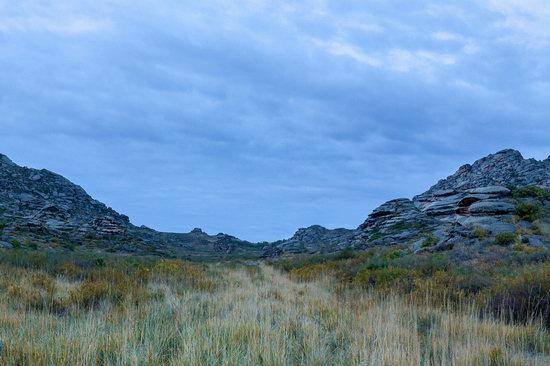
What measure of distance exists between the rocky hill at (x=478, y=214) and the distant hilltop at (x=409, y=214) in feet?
0.15

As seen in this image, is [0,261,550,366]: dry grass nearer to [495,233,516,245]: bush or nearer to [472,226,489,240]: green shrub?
[495,233,516,245]: bush

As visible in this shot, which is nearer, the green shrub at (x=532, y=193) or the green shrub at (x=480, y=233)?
the green shrub at (x=480, y=233)

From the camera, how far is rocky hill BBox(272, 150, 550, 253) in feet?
72.4

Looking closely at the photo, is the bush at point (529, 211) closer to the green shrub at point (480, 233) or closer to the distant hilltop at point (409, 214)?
the distant hilltop at point (409, 214)

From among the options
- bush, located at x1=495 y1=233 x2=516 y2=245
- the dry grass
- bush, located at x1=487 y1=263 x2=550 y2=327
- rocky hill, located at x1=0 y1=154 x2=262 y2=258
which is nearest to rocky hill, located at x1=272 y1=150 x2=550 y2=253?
bush, located at x1=495 y1=233 x2=516 y2=245

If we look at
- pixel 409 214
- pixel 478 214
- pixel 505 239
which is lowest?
Answer: pixel 505 239

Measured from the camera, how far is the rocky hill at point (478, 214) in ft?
72.4

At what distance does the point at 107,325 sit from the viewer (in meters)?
6.78

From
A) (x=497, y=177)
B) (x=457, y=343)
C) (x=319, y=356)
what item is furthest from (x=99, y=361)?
(x=497, y=177)

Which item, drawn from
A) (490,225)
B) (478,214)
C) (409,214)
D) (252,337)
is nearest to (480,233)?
(490,225)

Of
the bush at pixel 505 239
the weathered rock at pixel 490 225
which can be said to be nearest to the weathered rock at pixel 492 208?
the weathered rock at pixel 490 225

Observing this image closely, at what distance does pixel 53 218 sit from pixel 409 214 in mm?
38460

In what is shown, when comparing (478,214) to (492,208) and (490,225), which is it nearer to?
(492,208)

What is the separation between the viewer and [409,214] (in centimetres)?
4056
